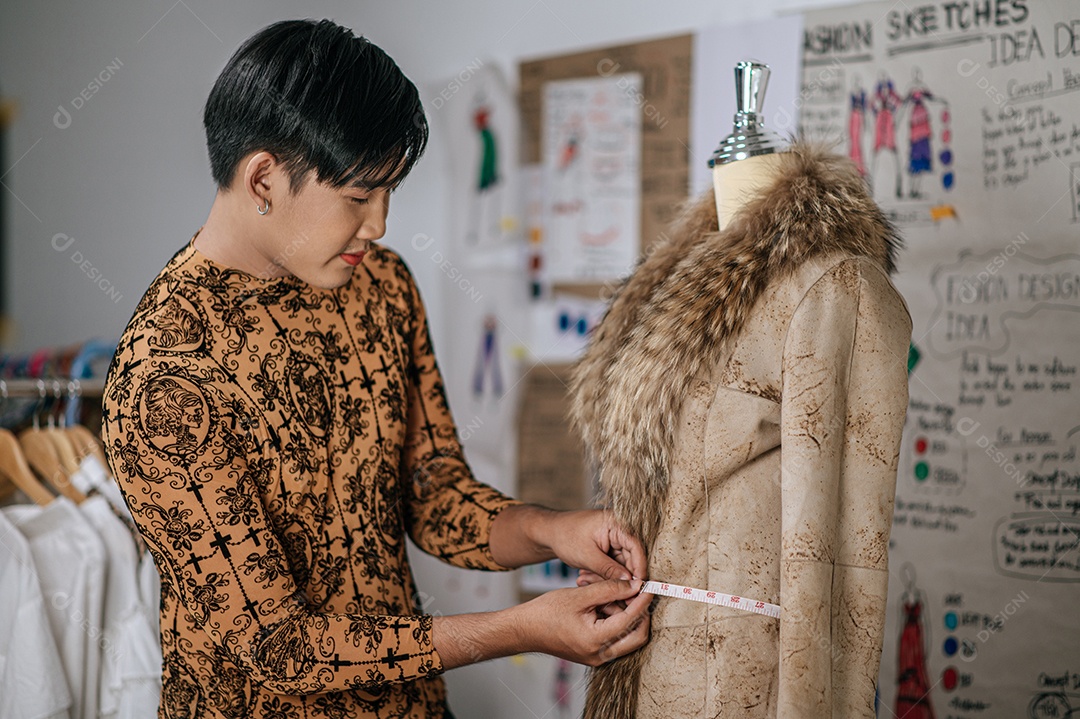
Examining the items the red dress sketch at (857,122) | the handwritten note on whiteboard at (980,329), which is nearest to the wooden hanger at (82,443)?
the handwritten note on whiteboard at (980,329)

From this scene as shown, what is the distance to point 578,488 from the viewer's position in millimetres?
2617

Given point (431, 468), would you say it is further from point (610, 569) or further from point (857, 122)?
point (857, 122)

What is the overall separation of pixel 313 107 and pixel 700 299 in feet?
1.72

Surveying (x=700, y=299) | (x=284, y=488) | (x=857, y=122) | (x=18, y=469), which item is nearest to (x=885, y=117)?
(x=857, y=122)

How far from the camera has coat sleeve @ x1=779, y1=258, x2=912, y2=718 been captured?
1010 mm

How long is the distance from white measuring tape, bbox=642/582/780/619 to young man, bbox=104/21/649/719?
0.04m

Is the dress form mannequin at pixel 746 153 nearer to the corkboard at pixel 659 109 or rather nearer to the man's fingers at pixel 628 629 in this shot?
the man's fingers at pixel 628 629

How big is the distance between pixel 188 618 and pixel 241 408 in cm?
29

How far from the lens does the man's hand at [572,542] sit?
116cm

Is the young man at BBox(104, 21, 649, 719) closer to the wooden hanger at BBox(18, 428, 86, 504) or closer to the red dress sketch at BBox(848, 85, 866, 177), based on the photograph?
the wooden hanger at BBox(18, 428, 86, 504)

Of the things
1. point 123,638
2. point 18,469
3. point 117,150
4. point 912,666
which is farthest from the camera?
point 117,150

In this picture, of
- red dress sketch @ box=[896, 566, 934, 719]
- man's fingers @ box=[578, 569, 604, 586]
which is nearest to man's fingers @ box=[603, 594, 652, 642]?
man's fingers @ box=[578, 569, 604, 586]

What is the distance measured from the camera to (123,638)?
166 cm

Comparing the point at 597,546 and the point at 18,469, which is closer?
the point at 597,546
